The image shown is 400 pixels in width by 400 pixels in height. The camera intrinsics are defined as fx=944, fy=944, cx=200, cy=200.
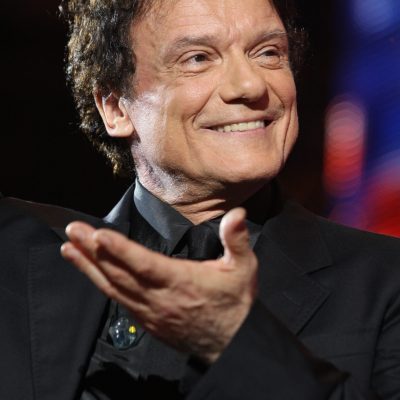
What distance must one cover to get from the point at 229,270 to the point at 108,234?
0.59ft

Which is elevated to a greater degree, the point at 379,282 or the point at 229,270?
the point at 229,270

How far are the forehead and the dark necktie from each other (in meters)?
0.37

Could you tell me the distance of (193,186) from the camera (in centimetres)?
185

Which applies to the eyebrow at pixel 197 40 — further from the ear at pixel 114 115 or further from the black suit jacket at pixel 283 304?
the black suit jacket at pixel 283 304

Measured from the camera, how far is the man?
164cm

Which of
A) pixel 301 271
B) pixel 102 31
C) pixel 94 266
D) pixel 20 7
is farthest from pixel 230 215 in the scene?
pixel 20 7

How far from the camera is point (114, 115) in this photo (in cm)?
206

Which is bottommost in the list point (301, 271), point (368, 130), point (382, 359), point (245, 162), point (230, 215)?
point (368, 130)

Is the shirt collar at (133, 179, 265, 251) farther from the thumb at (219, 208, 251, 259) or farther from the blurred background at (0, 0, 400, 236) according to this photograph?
the blurred background at (0, 0, 400, 236)

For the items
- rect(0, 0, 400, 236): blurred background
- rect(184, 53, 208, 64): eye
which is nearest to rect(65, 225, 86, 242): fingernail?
rect(184, 53, 208, 64): eye

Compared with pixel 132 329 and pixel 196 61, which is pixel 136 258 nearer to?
pixel 132 329

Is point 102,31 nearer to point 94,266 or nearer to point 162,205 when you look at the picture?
point 162,205

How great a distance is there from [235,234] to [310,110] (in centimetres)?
159

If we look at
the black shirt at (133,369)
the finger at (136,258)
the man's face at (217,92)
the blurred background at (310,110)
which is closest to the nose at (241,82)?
the man's face at (217,92)
